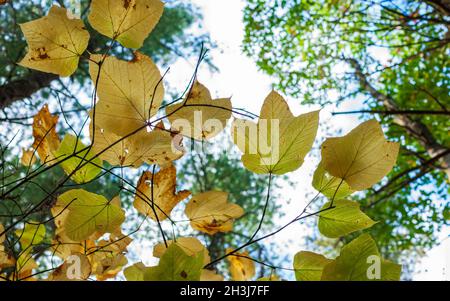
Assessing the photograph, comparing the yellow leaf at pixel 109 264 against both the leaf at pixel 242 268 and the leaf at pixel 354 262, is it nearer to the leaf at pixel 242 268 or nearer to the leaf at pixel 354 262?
the leaf at pixel 242 268

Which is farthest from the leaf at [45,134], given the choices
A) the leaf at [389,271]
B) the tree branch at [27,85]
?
the tree branch at [27,85]

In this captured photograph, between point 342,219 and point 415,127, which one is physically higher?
point 415,127

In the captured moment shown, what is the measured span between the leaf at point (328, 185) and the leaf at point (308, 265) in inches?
1.9

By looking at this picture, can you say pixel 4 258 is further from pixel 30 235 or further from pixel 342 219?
pixel 342 219

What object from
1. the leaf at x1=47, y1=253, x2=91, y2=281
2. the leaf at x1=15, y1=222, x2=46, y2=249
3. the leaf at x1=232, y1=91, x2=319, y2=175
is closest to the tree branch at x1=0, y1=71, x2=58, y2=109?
the leaf at x1=15, y1=222, x2=46, y2=249

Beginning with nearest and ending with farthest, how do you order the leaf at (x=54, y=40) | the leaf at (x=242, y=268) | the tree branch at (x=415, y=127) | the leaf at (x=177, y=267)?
the leaf at (x=177, y=267), the leaf at (x=54, y=40), the leaf at (x=242, y=268), the tree branch at (x=415, y=127)

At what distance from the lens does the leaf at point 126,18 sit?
34 cm

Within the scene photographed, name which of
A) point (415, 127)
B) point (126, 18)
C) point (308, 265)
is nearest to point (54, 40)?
point (126, 18)

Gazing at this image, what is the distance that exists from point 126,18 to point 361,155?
0.21 m

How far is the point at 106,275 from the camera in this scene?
1.73 ft

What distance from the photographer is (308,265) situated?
0.34m

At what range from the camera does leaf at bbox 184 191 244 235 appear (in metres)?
0.43

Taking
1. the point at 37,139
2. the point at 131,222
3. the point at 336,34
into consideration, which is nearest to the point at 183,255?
the point at 37,139

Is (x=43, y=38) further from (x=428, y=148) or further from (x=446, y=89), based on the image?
(x=446, y=89)
